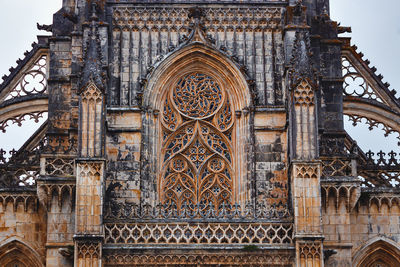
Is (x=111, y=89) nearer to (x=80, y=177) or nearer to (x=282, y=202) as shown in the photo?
(x=80, y=177)

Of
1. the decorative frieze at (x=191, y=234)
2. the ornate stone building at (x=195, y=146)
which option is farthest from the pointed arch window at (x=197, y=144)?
the decorative frieze at (x=191, y=234)

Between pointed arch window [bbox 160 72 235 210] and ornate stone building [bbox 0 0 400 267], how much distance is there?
0.13ft

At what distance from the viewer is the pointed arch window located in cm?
3144

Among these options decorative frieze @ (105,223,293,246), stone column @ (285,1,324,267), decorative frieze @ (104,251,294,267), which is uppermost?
stone column @ (285,1,324,267)

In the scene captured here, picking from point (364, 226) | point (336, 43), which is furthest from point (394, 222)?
point (336, 43)

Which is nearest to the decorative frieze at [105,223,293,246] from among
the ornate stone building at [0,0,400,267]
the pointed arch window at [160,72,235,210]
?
the ornate stone building at [0,0,400,267]

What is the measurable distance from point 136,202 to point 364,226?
641 cm

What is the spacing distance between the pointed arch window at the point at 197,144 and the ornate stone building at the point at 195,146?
4 centimetres

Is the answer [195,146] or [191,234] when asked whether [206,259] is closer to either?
[191,234]

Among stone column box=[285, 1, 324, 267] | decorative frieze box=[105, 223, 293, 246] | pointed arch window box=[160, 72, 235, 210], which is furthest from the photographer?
pointed arch window box=[160, 72, 235, 210]

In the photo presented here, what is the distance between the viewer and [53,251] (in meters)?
30.1

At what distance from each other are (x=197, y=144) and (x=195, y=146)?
0.27 feet

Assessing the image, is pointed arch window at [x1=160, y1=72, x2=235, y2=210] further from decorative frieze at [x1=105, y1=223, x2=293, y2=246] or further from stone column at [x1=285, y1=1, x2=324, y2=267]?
stone column at [x1=285, y1=1, x2=324, y2=267]

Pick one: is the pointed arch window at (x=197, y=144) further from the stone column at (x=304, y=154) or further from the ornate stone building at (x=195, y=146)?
the stone column at (x=304, y=154)
